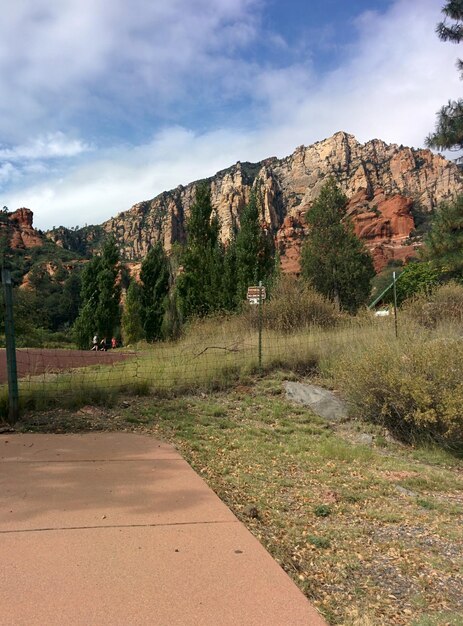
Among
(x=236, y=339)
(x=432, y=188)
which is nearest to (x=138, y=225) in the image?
(x=432, y=188)

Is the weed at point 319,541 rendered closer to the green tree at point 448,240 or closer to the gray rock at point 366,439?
the gray rock at point 366,439

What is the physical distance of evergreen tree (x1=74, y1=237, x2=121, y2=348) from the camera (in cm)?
3403

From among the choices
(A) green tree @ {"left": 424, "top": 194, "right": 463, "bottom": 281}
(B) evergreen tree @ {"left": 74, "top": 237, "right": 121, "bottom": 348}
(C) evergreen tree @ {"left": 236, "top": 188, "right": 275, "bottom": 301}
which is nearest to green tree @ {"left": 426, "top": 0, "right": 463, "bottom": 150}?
(A) green tree @ {"left": 424, "top": 194, "right": 463, "bottom": 281}

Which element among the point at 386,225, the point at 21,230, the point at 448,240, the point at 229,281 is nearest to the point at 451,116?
the point at 448,240

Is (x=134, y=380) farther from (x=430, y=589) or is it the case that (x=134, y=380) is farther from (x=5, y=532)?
(x=430, y=589)

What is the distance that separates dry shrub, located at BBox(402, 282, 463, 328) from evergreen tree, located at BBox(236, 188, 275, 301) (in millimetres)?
12691

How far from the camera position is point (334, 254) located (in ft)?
98.1

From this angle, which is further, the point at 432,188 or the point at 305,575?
the point at 432,188

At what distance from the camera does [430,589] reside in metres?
2.75

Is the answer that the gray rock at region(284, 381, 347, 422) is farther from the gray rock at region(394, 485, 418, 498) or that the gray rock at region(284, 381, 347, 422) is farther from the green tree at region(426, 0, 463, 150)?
the green tree at region(426, 0, 463, 150)

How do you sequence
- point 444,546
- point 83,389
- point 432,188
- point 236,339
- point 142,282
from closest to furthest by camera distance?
point 444,546
point 83,389
point 236,339
point 142,282
point 432,188

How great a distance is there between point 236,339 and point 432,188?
11648cm

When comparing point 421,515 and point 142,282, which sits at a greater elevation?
point 142,282

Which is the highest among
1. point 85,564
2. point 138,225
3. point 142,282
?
point 138,225
